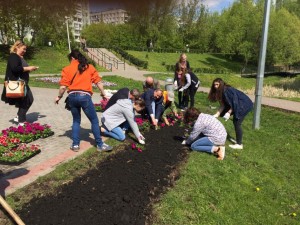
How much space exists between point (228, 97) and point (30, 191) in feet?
14.7

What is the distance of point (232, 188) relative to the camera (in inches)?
198

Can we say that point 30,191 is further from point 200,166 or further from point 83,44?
point 83,44

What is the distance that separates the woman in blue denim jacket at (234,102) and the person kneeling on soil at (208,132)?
0.63 m

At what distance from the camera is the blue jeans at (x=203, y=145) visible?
20.2ft

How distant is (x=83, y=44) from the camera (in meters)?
31.2

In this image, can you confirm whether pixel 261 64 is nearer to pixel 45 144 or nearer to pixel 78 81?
pixel 78 81

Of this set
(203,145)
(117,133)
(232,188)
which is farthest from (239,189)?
(117,133)

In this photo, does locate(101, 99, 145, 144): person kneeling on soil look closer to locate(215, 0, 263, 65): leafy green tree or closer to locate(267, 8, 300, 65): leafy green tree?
locate(267, 8, 300, 65): leafy green tree

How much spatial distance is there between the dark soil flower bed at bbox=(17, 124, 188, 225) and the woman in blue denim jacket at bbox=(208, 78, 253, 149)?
146 cm

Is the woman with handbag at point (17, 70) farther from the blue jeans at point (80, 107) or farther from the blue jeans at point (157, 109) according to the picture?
the blue jeans at point (157, 109)

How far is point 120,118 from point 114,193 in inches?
97.8

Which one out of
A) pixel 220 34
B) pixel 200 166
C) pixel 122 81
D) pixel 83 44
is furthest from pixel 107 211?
pixel 220 34

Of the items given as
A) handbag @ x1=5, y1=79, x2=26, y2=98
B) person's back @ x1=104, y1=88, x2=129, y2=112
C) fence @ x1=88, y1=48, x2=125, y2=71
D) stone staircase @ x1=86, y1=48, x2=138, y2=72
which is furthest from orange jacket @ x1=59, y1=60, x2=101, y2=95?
fence @ x1=88, y1=48, x2=125, y2=71

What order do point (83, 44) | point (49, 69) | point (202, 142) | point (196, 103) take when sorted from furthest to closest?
point (83, 44)
point (49, 69)
point (196, 103)
point (202, 142)
